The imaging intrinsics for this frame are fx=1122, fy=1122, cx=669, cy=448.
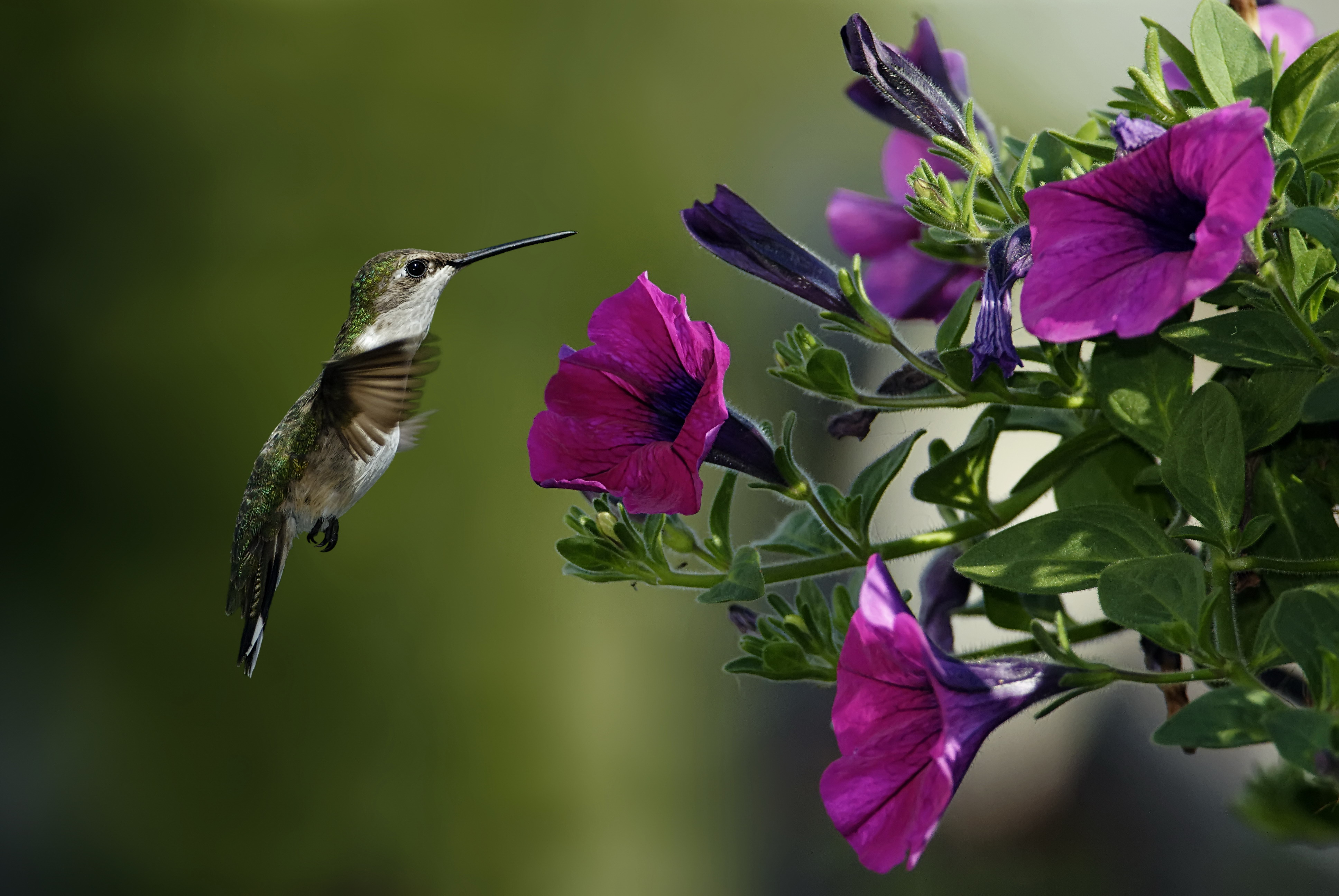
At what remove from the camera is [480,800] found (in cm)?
304

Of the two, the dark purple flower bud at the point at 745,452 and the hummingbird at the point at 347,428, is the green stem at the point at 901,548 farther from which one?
the hummingbird at the point at 347,428

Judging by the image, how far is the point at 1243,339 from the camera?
34 cm

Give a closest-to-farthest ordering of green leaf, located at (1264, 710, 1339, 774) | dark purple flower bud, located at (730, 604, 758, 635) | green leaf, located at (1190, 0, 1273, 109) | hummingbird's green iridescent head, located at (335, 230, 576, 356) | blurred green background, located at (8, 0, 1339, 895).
Answer: green leaf, located at (1264, 710, 1339, 774)
green leaf, located at (1190, 0, 1273, 109)
dark purple flower bud, located at (730, 604, 758, 635)
hummingbird's green iridescent head, located at (335, 230, 576, 356)
blurred green background, located at (8, 0, 1339, 895)

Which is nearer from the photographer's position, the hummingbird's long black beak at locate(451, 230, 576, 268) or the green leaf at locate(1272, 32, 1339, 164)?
the green leaf at locate(1272, 32, 1339, 164)

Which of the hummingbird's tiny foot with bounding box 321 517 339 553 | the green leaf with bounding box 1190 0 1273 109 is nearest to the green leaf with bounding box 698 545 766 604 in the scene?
the green leaf with bounding box 1190 0 1273 109

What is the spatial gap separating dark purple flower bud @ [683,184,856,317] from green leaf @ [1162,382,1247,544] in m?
0.13

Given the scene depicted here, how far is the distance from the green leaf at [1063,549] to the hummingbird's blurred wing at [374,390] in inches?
10.1

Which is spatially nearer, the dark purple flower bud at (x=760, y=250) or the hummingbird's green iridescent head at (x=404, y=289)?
the dark purple flower bud at (x=760, y=250)

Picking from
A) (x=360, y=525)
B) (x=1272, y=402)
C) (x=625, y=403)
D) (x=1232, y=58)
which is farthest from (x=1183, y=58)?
(x=360, y=525)

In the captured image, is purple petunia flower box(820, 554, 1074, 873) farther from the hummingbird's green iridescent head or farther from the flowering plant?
the hummingbird's green iridescent head

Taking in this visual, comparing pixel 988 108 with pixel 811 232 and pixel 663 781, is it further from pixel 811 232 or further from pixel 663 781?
pixel 663 781

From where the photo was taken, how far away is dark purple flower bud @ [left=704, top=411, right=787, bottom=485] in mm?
395

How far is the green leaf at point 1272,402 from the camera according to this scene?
34 cm

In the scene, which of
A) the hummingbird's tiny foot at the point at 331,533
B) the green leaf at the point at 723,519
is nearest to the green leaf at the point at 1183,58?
the green leaf at the point at 723,519
